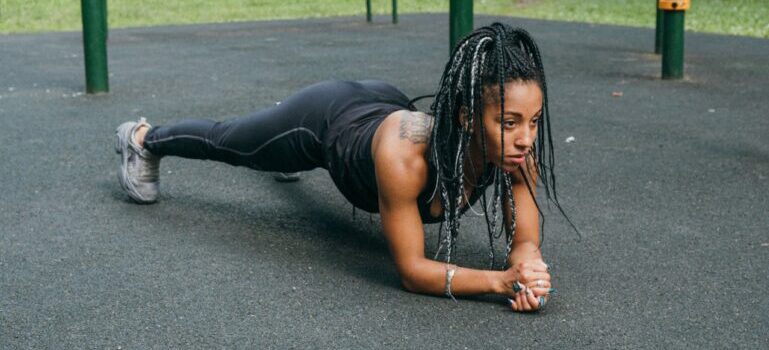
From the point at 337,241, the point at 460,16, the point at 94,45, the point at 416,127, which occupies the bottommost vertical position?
the point at 337,241

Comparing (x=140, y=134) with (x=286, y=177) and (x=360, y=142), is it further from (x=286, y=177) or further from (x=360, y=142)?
(x=360, y=142)

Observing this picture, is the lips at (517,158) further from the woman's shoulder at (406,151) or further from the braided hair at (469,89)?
the woman's shoulder at (406,151)

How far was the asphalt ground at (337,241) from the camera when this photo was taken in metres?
3.40

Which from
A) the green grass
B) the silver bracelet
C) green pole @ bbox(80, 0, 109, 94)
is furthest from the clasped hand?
the green grass

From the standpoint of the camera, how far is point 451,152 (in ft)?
11.7

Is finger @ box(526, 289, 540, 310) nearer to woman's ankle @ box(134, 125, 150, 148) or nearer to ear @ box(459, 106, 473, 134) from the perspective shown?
ear @ box(459, 106, 473, 134)

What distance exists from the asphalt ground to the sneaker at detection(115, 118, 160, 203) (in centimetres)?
10

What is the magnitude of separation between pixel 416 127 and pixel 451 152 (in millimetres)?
148

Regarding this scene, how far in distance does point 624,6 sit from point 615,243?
12.2 m

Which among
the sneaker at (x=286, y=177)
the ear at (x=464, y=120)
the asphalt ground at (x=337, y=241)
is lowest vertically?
the asphalt ground at (x=337, y=241)

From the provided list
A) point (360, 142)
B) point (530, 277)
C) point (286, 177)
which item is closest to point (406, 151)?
point (360, 142)

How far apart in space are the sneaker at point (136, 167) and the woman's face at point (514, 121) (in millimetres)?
1919

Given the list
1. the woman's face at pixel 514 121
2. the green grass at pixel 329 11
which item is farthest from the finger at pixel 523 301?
the green grass at pixel 329 11

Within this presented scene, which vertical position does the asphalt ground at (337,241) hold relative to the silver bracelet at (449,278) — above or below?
below
